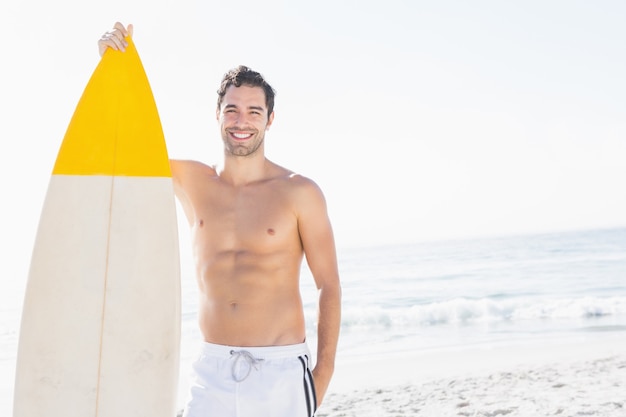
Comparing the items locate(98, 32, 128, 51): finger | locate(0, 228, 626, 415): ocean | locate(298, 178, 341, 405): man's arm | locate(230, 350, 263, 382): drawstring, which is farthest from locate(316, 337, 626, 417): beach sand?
locate(98, 32, 128, 51): finger

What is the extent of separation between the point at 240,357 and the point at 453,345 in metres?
7.14

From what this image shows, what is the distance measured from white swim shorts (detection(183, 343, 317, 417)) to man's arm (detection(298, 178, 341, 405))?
14 cm

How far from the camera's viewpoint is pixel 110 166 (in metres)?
2.79

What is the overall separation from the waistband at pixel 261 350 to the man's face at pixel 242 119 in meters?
0.69

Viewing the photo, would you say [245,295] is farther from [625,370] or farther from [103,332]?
[625,370]

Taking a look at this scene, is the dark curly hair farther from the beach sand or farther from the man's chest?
the beach sand

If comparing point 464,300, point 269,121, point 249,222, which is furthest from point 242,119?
point 464,300

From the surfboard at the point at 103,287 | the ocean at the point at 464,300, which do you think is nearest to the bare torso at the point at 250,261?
the surfboard at the point at 103,287

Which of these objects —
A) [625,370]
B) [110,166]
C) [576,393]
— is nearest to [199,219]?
[110,166]

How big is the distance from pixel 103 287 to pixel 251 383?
76 centimetres

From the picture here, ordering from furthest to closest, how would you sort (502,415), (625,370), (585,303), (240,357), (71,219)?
1. (585,303)
2. (625,370)
3. (502,415)
4. (71,219)
5. (240,357)

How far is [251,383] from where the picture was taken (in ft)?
7.34

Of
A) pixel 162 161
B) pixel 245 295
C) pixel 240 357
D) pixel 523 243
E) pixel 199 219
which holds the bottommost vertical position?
pixel 240 357

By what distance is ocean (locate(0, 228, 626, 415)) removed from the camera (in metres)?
9.64
